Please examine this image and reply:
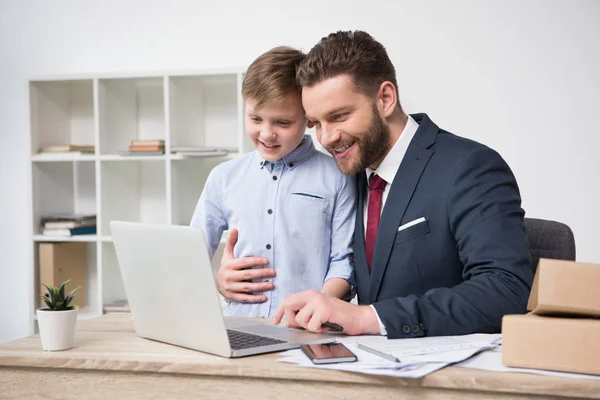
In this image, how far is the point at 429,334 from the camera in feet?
4.62

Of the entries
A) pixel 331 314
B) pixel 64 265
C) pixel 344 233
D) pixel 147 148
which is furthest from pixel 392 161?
pixel 64 265

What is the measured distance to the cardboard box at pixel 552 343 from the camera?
3.46ft

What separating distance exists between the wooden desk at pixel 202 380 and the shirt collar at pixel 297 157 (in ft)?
2.77

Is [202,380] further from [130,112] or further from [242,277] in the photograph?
[130,112]

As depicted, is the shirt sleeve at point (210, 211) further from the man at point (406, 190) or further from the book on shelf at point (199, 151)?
the book on shelf at point (199, 151)

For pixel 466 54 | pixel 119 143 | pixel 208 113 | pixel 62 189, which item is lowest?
pixel 62 189

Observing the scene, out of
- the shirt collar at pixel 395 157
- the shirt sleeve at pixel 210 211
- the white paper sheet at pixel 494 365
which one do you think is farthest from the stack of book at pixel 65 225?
the white paper sheet at pixel 494 365

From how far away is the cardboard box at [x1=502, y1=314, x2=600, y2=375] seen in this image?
1.06 meters

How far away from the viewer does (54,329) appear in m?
1.32

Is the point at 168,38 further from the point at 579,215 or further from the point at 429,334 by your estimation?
the point at 429,334

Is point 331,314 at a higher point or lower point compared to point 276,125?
lower

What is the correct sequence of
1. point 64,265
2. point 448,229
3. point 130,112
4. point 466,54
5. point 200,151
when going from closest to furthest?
1. point 448,229
2. point 200,151
3. point 466,54
4. point 64,265
5. point 130,112

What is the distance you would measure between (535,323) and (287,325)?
2.04ft

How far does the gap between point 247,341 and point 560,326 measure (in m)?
0.61
